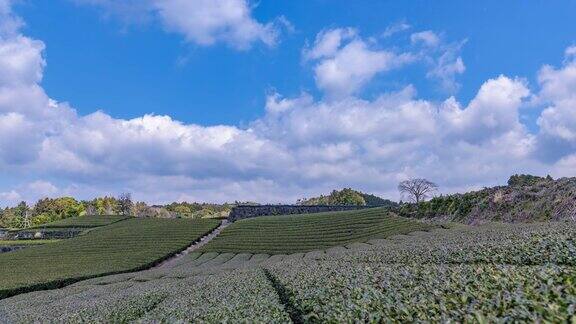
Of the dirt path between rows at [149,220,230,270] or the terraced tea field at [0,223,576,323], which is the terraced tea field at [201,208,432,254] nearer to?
the dirt path between rows at [149,220,230,270]

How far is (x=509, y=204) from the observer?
119 ft

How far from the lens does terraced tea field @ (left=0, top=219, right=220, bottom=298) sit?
32.6m

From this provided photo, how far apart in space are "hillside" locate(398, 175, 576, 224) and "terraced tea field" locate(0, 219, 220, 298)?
95.0ft

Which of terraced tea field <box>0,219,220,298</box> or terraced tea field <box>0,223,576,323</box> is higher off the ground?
terraced tea field <box>0,223,576,323</box>

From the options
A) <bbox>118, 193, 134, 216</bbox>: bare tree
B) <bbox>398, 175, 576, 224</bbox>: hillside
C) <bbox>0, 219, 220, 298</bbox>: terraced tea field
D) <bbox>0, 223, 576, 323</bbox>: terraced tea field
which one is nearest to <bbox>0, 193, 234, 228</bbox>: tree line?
<bbox>118, 193, 134, 216</bbox>: bare tree

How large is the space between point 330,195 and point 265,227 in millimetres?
60418

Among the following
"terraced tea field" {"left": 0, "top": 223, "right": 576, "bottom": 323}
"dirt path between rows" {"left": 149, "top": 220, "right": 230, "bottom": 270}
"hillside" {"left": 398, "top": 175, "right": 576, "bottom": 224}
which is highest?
"hillside" {"left": 398, "top": 175, "right": 576, "bottom": 224}

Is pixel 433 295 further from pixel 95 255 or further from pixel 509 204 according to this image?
pixel 95 255

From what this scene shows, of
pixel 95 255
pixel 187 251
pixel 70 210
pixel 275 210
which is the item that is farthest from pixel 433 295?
pixel 70 210

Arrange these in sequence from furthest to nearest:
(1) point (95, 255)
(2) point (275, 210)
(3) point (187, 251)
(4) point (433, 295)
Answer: (2) point (275, 210) → (3) point (187, 251) → (1) point (95, 255) → (4) point (433, 295)

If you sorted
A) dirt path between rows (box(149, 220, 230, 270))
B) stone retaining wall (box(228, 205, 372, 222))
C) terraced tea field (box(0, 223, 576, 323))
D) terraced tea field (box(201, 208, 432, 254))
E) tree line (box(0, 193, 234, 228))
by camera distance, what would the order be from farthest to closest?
tree line (box(0, 193, 234, 228))
stone retaining wall (box(228, 205, 372, 222))
terraced tea field (box(201, 208, 432, 254))
dirt path between rows (box(149, 220, 230, 270))
terraced tea field (box(0, 223, 576, 323))

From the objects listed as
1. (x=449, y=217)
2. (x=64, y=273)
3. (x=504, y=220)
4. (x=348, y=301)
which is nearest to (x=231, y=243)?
(x=64, y=273)

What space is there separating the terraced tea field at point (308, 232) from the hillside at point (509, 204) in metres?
3.98

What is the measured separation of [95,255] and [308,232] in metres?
23.1
